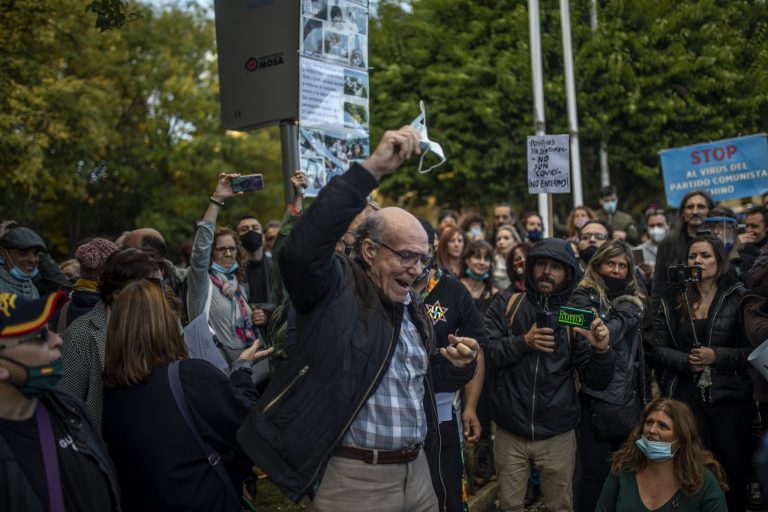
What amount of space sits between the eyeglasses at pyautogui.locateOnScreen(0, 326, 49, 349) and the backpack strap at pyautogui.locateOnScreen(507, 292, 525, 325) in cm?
320

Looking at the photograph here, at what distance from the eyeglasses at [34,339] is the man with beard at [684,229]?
512cm

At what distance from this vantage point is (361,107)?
5.92 metres

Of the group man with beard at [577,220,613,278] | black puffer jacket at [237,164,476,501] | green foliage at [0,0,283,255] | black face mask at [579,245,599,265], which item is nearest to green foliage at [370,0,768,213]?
man with beard at [577,220,613,278]

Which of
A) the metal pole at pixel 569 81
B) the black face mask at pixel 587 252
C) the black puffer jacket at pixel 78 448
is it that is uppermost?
the metal pole at pixel 569 81

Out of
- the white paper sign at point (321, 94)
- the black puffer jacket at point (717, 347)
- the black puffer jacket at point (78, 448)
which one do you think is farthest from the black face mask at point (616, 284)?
the black puffer jacket at point (78, 448)

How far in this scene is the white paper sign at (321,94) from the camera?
211 inches

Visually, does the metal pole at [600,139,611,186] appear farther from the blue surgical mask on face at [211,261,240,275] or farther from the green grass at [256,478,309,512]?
the blue surgical mask on face at [211,261,240,275]

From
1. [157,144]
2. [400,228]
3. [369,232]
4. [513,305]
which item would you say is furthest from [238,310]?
[157,144]

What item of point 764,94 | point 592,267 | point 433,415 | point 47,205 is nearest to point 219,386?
point 433,415

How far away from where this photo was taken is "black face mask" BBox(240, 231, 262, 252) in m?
7.55

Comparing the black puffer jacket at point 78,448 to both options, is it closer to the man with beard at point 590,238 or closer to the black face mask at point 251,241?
the black face mask at point 251,241

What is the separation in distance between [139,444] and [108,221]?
2780 cm

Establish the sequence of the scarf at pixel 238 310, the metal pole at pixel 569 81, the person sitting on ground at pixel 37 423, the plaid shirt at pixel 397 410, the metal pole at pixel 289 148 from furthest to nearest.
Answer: the metal pole at pixel 569 81 < the scarf at pixel 238 310 < the metal pole at pixel 289 148 < the plaid shirt at pixel 397 410 < the person sitting on ground at pixel 37 423

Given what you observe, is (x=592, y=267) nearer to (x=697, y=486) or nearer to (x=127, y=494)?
(x=697, y=486)
